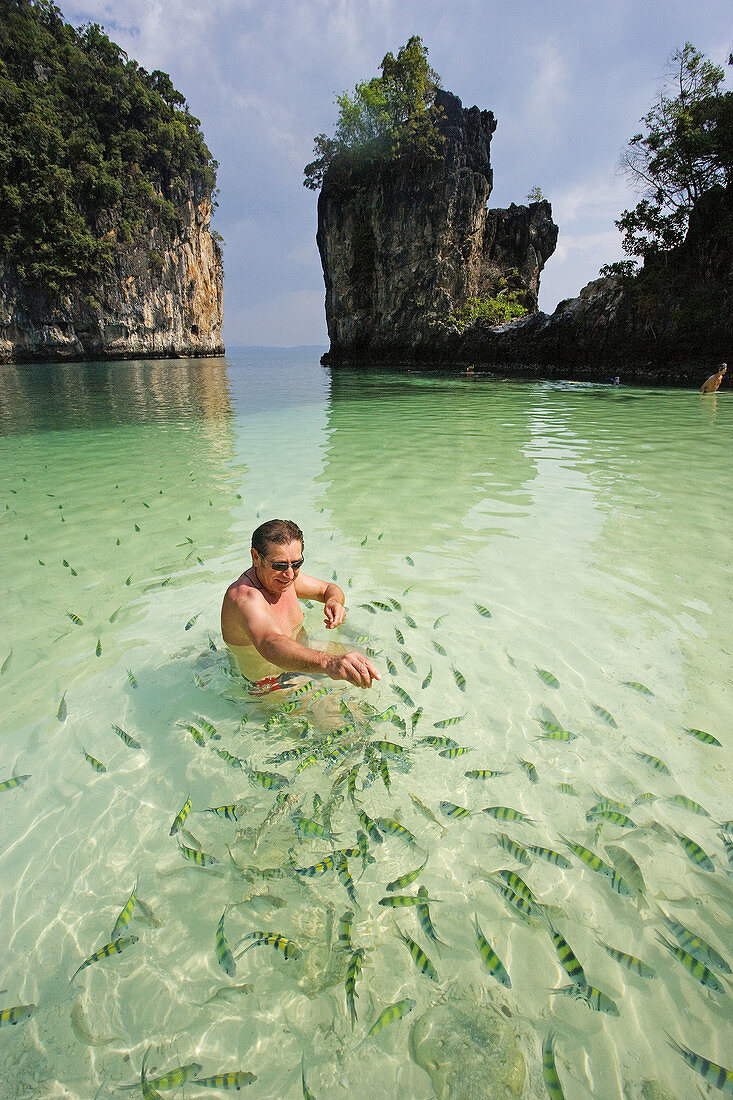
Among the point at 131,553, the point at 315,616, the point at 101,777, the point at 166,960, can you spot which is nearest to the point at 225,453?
the point at 131,553

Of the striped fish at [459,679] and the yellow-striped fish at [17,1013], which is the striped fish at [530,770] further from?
the yellow-striped fish at [17,1013]

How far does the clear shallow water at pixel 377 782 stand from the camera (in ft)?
6.05

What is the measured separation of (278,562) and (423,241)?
4336 cm

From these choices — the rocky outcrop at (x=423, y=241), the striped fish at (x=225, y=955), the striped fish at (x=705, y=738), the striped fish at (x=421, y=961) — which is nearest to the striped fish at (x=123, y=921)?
the striped fish at (x=225, y=955)

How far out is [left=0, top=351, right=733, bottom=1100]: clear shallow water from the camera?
1.84m

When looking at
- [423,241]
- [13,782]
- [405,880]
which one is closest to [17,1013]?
[13,782]

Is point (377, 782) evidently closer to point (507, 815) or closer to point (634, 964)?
point (507, 815)

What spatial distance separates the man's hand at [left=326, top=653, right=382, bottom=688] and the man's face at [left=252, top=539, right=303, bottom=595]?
793 mm

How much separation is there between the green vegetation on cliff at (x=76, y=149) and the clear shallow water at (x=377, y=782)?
55609 millimetres

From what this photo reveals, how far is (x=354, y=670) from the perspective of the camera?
2732mm

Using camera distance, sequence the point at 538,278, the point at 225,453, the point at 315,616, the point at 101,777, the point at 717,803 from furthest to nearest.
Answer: the point at 538,278
the point at 225,453
the point at 315,616
the point at 101,777
the point at 717,803

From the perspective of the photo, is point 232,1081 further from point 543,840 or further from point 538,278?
point 538,278

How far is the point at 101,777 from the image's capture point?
296 cm

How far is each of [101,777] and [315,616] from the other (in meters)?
2.16
